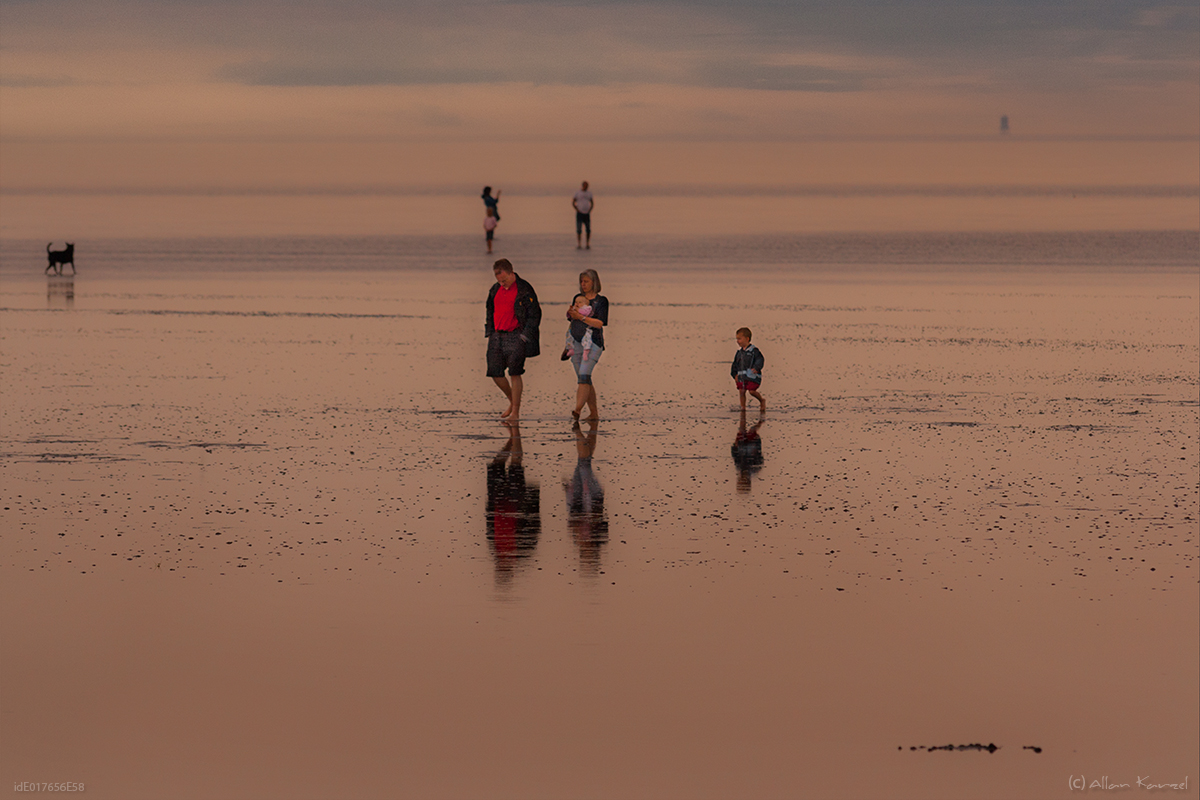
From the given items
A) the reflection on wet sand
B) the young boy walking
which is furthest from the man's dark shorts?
the reflection on wet sand

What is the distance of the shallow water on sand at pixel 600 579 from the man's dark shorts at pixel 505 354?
40 cm

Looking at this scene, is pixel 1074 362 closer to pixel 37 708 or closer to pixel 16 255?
pixel 37 708

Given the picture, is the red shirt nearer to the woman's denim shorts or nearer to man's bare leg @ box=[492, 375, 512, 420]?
man's bare leg @ box=[492, 375, 512, 420]

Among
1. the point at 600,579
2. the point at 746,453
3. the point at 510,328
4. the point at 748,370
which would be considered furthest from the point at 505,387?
the point at 600,579

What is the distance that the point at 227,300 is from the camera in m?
27.7

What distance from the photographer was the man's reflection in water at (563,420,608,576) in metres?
9.48

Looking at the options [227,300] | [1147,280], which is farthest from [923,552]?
[1147,280]

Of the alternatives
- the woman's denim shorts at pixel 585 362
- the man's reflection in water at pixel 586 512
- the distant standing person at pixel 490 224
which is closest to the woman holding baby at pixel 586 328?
the woman's denim shorts at pixel 585 362

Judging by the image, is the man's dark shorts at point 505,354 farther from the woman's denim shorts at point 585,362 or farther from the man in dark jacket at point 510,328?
the woman's denim shorts at point 585,362

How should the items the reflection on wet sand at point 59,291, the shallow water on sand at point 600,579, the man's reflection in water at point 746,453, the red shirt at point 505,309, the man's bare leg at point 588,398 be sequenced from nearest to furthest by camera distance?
1. the shallow water on sand at point 600,579
2. the man's reflection in water at point 746,453
3. the man's bare leg at point 588,398
4. the red shirt at point 505,309
5. the reflection on wet sand at point 59,291

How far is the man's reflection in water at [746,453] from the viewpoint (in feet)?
39.2

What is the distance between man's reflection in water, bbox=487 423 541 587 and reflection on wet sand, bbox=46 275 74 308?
51.8 ft

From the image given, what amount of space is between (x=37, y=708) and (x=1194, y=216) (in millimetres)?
64626

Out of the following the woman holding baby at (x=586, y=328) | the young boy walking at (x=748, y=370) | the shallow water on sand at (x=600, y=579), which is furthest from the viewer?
the young boy walking at (x=748, y=370)
